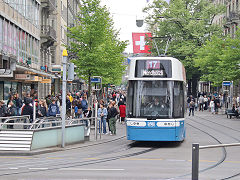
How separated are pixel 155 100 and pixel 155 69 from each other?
3.90ft

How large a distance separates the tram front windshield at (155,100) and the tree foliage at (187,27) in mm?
41948

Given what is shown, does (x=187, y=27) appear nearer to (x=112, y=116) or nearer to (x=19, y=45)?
(x=19, y=45)

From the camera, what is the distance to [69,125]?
60.1 feet

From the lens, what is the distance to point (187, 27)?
199 ft

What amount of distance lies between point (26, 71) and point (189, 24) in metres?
31.4

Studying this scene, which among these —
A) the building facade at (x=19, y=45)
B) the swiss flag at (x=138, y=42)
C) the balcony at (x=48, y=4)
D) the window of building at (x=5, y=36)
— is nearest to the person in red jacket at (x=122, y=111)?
the building facade at (x=19, y=45)

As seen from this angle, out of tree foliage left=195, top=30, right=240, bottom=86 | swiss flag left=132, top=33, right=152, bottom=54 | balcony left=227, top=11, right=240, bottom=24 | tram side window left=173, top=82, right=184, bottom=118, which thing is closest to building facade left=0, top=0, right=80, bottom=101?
tram side window left=173, top=82, right=184, bottom=118

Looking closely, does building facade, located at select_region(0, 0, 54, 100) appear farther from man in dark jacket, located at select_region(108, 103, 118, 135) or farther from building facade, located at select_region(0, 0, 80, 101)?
man in dark jacket, located at select_region(108, 103, 118, 135)

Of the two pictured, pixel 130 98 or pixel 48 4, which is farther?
pixel 48 4

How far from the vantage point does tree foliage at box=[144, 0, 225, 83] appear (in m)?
60.7

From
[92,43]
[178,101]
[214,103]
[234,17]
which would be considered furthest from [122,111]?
[234,17]

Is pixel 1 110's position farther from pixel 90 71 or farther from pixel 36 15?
pixel 36 15

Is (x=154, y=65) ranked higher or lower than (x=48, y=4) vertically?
lower

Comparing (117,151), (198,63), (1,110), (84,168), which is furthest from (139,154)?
(198,63)
